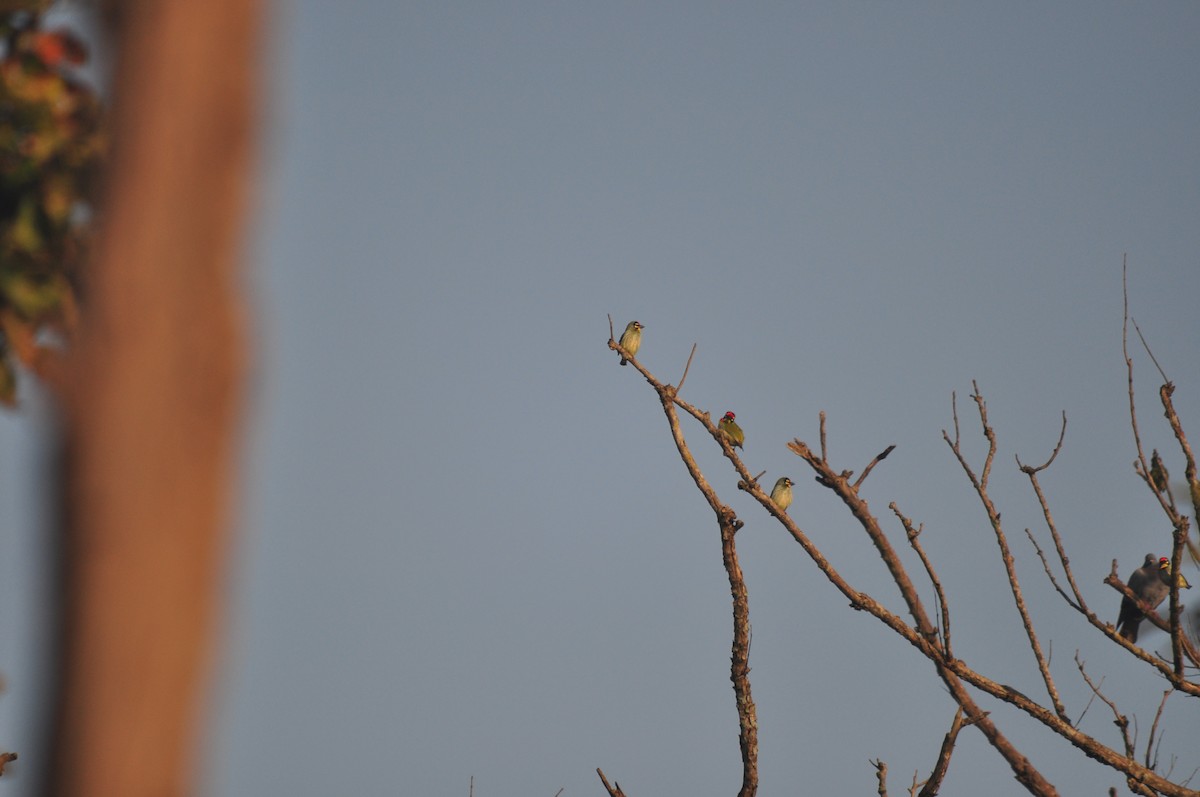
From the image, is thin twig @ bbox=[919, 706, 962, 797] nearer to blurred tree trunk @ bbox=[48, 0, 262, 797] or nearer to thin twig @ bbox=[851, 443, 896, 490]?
thin twig @ bbox=[851, 443, 896, 490]

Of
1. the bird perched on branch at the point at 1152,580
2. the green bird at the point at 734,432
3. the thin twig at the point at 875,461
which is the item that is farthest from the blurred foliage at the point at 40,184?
the green bird at the point at 734,432

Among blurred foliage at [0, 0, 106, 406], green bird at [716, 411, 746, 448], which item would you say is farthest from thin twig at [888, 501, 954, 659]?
green bird at [716, 411, 746, 448]

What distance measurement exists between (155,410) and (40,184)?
1.91 metres

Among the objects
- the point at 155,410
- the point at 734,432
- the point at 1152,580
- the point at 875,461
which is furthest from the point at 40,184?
the point at 734,432

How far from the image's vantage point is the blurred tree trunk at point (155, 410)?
5.16 feet

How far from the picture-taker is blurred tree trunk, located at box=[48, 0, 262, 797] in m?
1.57

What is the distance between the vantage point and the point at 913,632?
610 centimetres

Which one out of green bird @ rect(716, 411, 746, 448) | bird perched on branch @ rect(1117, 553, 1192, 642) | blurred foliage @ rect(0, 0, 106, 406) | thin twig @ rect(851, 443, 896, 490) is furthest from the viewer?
green bird @ rect(716, 411, 746, 448)

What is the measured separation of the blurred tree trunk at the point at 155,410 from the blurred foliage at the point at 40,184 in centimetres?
143

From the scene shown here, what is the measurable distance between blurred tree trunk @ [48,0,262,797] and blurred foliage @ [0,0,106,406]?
143 centimetres

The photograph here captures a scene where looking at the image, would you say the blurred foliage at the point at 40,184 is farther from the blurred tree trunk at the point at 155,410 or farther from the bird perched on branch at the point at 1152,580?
the bird perched on branch at the point at 1152,580

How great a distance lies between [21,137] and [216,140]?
184 centimetres

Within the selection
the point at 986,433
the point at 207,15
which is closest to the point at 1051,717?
the point at 986,433

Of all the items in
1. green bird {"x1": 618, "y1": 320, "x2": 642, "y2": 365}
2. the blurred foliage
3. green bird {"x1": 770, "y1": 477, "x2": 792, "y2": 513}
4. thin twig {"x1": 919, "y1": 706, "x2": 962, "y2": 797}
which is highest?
green bird {"x1": 618, "y1": 320, "x2": 642, "y2": 365}
